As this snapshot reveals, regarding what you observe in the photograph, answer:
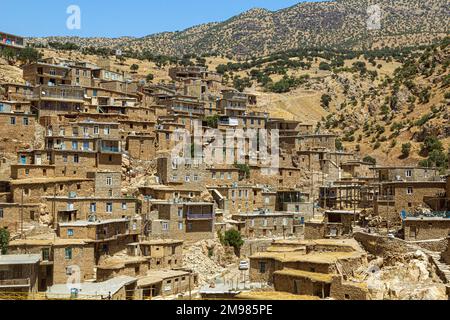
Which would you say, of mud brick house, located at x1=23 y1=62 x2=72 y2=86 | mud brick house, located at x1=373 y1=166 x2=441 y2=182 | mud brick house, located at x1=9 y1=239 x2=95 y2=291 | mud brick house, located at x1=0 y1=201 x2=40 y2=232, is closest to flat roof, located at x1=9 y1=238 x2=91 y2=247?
mud brick house, located at x1=9 y1=239 x2=95 y2=291

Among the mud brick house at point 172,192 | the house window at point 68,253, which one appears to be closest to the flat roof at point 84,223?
the house window at point 68,253

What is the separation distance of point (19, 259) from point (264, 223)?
53.5ft

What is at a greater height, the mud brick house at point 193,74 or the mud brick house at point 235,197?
the mud brick house at point 193,74

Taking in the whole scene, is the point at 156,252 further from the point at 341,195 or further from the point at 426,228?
the point at 341,195

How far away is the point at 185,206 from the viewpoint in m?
33.1

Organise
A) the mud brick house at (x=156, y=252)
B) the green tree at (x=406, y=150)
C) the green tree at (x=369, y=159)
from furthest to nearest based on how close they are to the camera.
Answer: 1. the green tree at (x=406, y=150)
2. the green tree at (x=369, y=159)
3. the mud brick house at (x=156, y=252)

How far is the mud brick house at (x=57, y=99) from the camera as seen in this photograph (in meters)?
40.0

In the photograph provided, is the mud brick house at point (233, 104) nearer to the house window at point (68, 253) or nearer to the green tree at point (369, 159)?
the green tree at point (369, 159)

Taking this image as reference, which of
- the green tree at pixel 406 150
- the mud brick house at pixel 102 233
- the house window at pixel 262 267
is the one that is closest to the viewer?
the mud brick house at pixel 102 233

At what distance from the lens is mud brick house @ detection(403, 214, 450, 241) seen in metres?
27.0

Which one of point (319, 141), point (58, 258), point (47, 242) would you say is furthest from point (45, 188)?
point (319, 141)

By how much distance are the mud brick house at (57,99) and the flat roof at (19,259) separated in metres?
15.9
